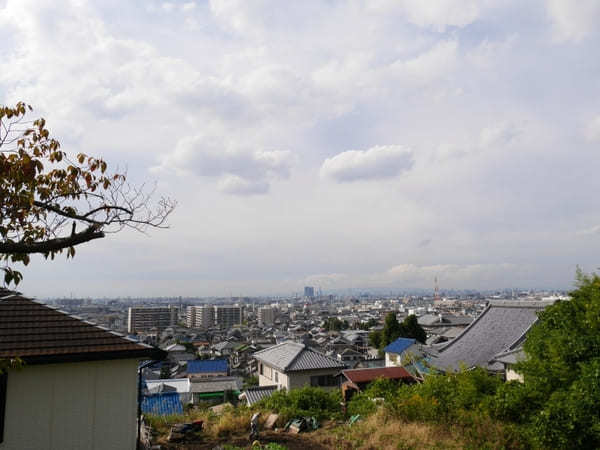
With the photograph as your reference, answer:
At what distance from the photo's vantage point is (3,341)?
590cm

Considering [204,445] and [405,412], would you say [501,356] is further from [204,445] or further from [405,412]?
[204,445]

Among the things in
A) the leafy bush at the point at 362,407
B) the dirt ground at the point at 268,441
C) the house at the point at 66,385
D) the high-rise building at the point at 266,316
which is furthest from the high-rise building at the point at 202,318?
the house at the point at 66,385

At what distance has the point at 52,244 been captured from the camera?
3.65 m

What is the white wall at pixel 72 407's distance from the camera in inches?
226

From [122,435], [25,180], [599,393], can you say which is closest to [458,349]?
[599,393]

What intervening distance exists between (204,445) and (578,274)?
27.3 feet

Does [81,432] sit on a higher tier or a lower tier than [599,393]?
lower

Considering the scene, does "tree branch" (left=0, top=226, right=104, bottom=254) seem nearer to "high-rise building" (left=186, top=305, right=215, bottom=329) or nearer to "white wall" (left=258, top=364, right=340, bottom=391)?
"white wall" (left=258, top=364, right=340, bottom=391)

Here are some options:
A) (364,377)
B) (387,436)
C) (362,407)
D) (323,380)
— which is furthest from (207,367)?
(387,436)

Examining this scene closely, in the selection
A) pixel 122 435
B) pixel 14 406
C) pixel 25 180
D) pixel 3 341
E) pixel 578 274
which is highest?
pixel 25 180

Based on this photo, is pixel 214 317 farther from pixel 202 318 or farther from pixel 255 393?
pixel 255 393

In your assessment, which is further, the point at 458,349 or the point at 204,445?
the point at 458,349

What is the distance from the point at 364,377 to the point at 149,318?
433ft

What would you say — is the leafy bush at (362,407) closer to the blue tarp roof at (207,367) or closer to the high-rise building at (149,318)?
the blue tarp roof at (207,367)
